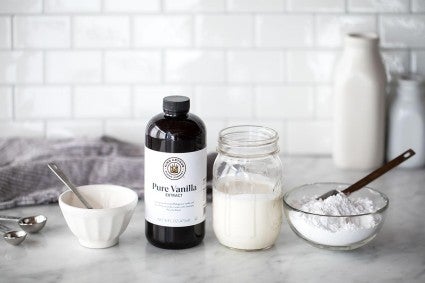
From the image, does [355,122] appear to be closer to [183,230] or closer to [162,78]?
[162,78]

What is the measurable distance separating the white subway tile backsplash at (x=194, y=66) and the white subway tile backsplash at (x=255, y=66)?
0.03m

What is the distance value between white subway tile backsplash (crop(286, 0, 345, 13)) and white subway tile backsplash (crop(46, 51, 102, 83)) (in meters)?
0.47

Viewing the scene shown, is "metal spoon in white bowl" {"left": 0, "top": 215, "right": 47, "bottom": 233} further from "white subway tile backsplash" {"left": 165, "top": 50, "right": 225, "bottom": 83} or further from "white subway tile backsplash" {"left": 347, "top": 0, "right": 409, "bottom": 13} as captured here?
"white subway tile backsplash" {"left": 347, "top": 0, "right": 409, "bottom": 13}

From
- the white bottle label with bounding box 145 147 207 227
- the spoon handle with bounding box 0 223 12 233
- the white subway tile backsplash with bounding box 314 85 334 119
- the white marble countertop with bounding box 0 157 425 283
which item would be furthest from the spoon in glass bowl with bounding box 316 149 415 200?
the spoon handle with bounding box 0 223 12 233

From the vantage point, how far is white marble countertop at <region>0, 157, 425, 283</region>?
5.14ft

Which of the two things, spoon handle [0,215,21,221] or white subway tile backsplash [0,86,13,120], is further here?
white subway tile backsplash [0,86,13,120]

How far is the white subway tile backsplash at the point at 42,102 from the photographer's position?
2209 millimetres

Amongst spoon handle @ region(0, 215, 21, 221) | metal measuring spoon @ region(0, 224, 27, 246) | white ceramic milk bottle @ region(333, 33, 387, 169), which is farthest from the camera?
white ceramic milk bottle @ region(333, 33, 387, 169)

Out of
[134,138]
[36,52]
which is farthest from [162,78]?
[36,52]

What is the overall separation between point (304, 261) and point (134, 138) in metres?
0.73

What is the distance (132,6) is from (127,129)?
11.8 inches

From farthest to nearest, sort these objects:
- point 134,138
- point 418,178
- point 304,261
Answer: point 134,138 < point 418,178 < point 304,261

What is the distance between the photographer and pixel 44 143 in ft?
7.08

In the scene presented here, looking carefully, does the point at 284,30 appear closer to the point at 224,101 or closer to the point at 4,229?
the point at 224,101
